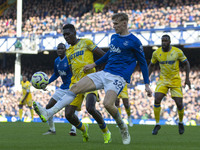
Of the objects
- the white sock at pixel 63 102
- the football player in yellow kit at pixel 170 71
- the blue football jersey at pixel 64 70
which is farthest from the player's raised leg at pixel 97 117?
the football player in yellow kit at pixel 170 71

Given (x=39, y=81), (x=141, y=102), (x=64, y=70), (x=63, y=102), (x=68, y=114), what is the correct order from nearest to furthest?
1. (x=63, y=102)
2. (x=68, y=114)
3. (x=39, y=81)
4. (x=64, y=70)
5. (x=141, y=102)

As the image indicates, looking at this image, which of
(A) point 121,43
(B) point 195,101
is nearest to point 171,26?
(B) point 195,101

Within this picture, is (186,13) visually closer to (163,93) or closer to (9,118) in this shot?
(9,118)

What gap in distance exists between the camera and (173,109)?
2247cm

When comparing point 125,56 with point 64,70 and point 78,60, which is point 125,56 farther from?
point 64,70

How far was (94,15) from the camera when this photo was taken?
32500mm

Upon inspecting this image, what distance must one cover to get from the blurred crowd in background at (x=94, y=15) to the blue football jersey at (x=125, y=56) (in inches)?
779

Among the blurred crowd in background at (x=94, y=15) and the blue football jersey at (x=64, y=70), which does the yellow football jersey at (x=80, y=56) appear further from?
the blurred crowd in background at (x=94, y=15)

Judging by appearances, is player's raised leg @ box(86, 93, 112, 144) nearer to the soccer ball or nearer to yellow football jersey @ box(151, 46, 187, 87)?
the soccer ball

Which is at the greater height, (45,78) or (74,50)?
(74,50)

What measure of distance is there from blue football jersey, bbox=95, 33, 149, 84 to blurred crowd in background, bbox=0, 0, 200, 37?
1979 cm

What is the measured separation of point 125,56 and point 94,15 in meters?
25.9

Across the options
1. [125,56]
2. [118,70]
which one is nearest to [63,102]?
[118,70]

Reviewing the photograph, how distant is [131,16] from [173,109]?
30.8ft
